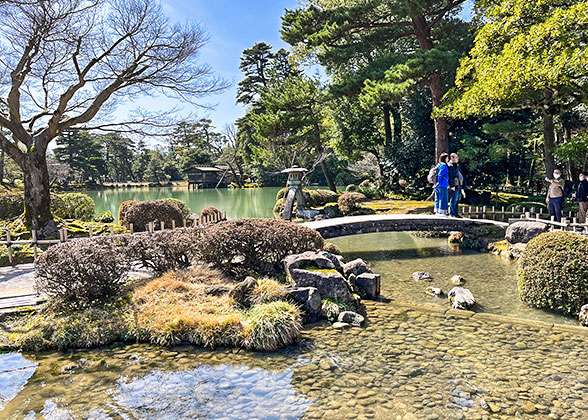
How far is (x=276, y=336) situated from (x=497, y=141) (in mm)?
Answer: 17182

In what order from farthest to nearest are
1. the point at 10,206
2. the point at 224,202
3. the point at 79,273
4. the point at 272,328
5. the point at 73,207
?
the point at 224,202
the point at 10,206
the point at 73,207
the point at 79,273
the point at 272,328

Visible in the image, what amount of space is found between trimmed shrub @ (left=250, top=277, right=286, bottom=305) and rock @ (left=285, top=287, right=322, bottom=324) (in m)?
0.14

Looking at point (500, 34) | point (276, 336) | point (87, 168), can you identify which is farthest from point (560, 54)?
point (87, 168)

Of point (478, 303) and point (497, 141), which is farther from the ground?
point (497, 141)

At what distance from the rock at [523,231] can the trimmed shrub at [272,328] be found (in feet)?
25.1

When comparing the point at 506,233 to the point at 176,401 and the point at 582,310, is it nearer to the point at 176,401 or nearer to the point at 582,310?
the point at 582,310

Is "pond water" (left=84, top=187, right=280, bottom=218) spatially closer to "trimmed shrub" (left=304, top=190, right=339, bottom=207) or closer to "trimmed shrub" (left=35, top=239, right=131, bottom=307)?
"trimmed shrub" (left=304, top=190, right=339, bottom=207)

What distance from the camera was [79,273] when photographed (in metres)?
5.82

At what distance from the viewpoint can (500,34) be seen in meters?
12.0

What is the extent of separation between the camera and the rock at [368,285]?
23.1ft

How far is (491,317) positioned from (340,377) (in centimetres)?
299

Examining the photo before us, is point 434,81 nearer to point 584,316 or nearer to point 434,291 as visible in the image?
point 434,291

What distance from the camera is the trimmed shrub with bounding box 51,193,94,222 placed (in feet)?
46.3

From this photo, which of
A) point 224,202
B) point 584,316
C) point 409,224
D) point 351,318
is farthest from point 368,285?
point 224,202
